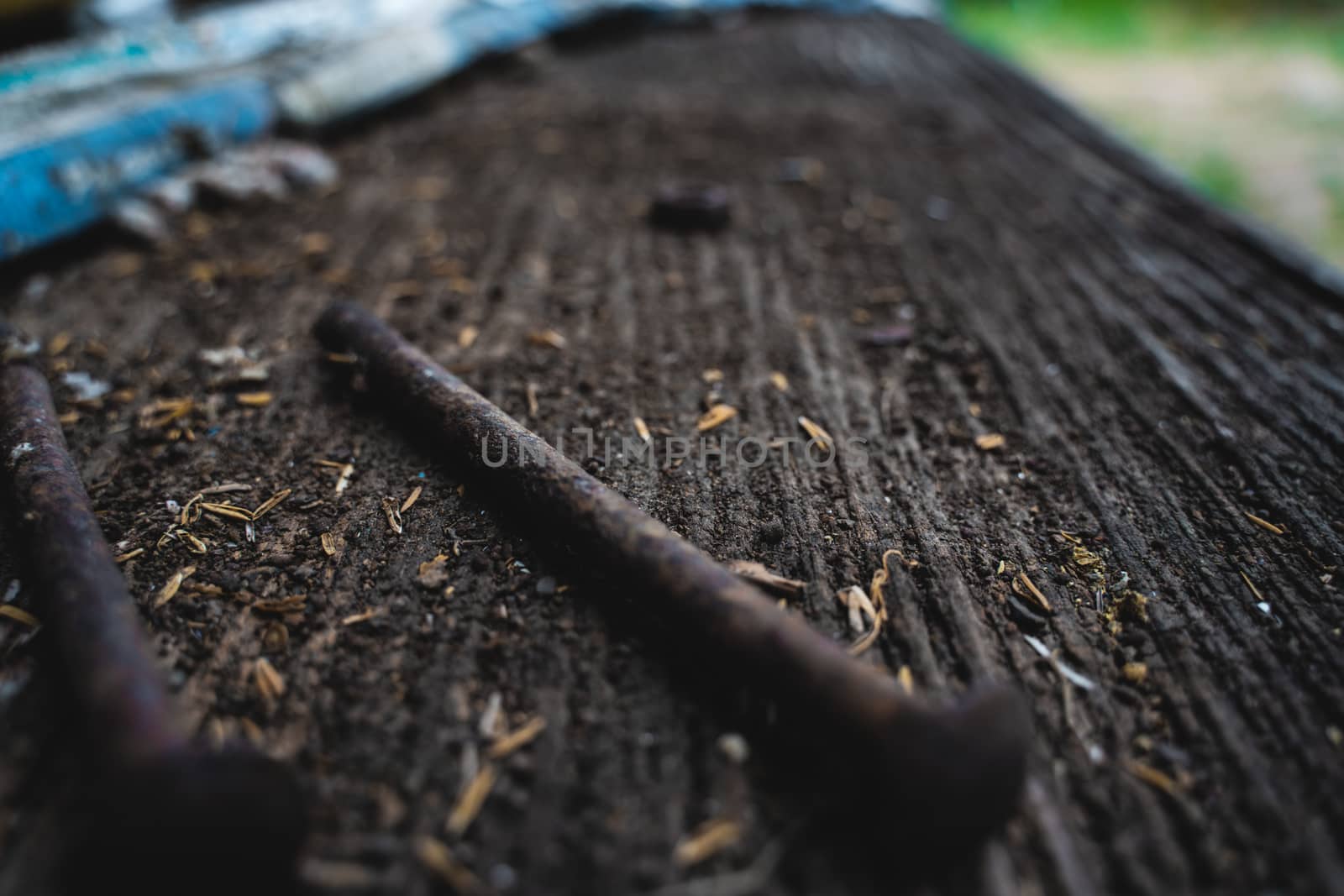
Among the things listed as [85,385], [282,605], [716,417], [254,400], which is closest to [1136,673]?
[716,417]

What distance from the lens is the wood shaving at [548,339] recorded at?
2.67 meters

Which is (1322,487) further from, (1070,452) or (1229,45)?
(1229,45)

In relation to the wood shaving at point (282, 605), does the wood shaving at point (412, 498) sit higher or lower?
higher

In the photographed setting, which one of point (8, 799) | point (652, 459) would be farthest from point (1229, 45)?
point (8, 799)

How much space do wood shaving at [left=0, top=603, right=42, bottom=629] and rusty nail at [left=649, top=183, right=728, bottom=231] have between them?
2.69 m

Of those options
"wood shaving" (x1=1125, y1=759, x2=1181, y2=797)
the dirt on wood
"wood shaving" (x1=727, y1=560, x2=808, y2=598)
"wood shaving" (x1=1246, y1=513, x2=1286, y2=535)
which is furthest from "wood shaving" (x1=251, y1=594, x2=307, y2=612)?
"wood shaving" (x1=1246, y1=513, x2=1286, y2=535)

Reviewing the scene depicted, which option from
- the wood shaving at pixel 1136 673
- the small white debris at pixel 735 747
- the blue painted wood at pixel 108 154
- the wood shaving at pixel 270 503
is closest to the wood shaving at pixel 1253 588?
the wood shaving at pixel 1136 673

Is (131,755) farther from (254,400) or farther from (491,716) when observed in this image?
(254,400)

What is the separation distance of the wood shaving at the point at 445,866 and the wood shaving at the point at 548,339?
1.69m

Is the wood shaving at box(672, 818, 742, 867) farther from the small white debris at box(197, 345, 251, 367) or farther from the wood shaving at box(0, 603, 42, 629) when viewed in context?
the small white debris at box(197, 345, 251, 367)

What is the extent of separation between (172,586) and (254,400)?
0.79 meters

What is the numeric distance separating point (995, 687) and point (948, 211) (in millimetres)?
2981

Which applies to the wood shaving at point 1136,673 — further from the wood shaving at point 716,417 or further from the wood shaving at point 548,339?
the wood shaving at point 548,339

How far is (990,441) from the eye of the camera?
2.28 metres
